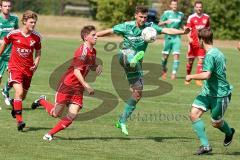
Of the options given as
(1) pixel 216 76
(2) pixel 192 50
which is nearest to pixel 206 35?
(1) pixel 216 76

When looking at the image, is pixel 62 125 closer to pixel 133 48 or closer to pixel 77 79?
pixel 77 79

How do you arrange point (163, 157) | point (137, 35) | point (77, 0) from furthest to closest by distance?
1. point (77, 0)
2. point (137, 35)
3. point (163, 157)

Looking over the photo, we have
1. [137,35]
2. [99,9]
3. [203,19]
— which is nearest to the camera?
[137,35]

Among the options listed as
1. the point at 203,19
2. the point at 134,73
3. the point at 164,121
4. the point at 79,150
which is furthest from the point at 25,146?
the point at 203,19

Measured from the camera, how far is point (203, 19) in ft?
72.8

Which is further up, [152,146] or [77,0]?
[152,146]

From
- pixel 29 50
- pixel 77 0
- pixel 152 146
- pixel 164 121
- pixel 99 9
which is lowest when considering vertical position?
pixel 77 0

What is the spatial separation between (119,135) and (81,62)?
1.80 meters

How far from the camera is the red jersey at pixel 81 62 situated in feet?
38.2

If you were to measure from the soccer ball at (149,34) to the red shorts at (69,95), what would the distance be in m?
1.69

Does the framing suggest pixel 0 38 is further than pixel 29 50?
Yes

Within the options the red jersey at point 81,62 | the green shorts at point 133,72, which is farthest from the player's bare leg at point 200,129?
the green shorts at point 133,72

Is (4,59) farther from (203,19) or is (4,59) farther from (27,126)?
(203,19)

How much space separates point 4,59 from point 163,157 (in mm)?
6230
